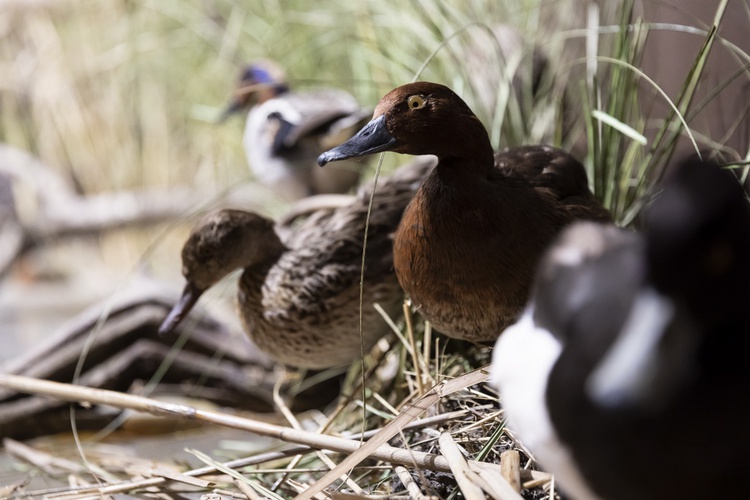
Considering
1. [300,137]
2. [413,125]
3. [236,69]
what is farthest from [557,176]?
[236,69]

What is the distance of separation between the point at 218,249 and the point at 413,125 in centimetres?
69

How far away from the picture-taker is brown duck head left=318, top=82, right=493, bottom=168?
4.08 feet

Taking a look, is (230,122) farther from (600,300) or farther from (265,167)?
(600,300)

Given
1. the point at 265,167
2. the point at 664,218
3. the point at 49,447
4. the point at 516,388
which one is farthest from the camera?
the point at 265,167

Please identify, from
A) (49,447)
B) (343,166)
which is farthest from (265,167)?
Answer: (49,447)

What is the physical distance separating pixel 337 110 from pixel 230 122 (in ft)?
6.46

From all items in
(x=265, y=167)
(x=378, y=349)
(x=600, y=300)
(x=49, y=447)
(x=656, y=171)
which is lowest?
(x=49, y=447)

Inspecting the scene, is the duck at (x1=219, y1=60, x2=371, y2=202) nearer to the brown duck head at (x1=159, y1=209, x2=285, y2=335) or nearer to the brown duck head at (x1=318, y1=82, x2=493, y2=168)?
the brown duck head at (x1=159, y1=209, x2=285, y2=335)

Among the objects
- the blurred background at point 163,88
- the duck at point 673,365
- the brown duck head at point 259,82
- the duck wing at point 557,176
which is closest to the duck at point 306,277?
the duck wing at point 557,176

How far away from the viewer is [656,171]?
1.96m

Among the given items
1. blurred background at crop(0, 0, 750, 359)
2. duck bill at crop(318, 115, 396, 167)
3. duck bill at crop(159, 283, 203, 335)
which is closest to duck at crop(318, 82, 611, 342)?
duck bill at crop(318, 115, 396, 167)

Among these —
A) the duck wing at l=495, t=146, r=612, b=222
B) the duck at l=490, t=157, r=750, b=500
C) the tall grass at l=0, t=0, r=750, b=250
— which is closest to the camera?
the duck at l=490, t=157, r=750, b=500

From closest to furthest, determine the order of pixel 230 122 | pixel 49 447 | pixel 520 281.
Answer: pixel 520 281 → pixel 49 447 → pixel 230 122

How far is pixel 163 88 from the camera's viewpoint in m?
4.90
